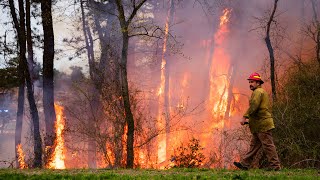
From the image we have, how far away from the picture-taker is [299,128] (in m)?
13.6

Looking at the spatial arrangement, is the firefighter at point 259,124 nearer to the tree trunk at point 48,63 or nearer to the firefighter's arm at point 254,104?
the firefighter's arm at point 254,104

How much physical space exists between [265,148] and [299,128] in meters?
4.33

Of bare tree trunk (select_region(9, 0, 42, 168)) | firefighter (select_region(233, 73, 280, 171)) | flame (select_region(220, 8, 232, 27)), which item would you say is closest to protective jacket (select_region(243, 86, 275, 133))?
firefighter (select_region(233, 73, 280, 171))

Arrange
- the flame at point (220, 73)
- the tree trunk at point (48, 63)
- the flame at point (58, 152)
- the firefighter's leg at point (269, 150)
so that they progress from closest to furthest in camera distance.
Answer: the firefighter's leg at point (269, 150), the flame at point (58, 152), the tree trunk at point (48, 63), the flame at point (220, 73)

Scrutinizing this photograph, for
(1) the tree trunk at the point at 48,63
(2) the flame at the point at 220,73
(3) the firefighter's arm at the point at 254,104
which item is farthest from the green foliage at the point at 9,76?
(3) the firefighter's arm at the point at 254,104

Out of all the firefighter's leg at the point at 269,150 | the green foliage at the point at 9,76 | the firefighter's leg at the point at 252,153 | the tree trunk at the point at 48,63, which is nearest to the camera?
the firefighter's leg at the point at 269,150

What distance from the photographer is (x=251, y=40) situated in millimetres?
28438

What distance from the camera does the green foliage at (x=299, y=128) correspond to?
13052 millimetres

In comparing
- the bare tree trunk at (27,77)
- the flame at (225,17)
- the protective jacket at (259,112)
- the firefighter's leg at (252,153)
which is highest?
the flame at (225,17)

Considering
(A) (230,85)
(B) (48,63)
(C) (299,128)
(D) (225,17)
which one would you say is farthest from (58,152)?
(D) (225,17)

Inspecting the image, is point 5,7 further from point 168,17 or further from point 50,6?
point 168,17

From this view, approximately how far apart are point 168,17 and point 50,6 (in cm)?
1454

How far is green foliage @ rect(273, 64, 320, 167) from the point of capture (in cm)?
1305

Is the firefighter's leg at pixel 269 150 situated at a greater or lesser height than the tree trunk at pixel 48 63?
lesser
